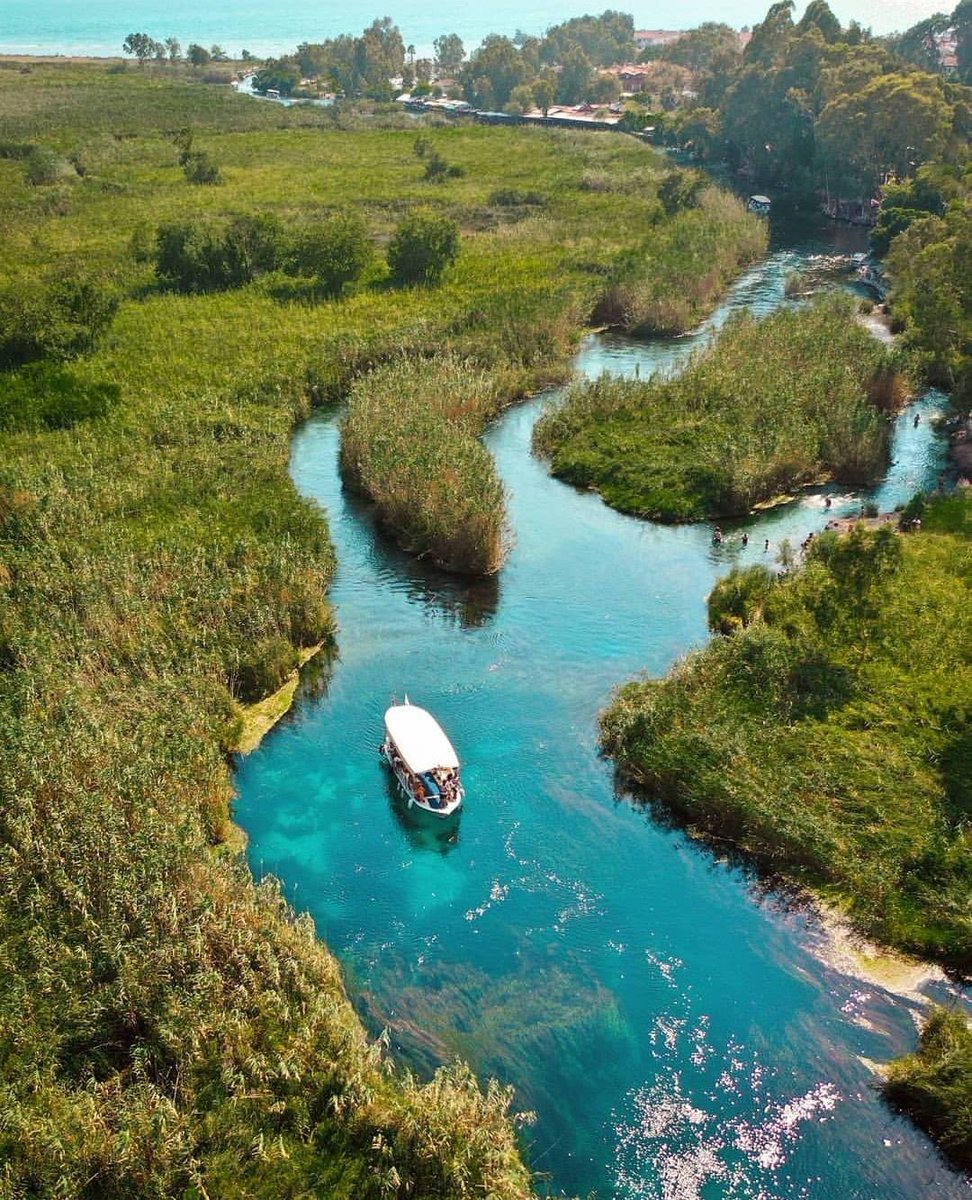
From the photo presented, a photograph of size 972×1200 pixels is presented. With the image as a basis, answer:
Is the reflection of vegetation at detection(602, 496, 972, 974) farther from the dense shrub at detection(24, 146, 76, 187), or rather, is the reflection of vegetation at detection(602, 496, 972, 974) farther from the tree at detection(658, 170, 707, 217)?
the dense shrub at detection(24, 146, 76, 187)

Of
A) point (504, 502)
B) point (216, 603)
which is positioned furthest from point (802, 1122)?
point (504, 502)

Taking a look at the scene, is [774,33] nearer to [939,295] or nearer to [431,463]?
[939,295]

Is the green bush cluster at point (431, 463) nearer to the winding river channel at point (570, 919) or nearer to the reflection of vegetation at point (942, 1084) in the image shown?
the winding river channel at point (570, 919)

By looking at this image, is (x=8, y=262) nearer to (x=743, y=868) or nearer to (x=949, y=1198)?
(x=743, y=868)

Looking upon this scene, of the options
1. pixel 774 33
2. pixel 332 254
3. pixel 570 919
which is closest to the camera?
pixel 570 919

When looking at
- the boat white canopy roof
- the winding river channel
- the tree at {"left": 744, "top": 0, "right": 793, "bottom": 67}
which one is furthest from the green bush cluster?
the tree at {"left": 744, "top": 0, "right": 793, "bottom": 67}

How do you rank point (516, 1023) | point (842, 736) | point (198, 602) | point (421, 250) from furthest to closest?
point (421, 250) → point (198, 602) → point (842, 736) → point (516, 1023)

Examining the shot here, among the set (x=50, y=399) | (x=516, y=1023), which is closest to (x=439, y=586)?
(x=516, y=1023)
